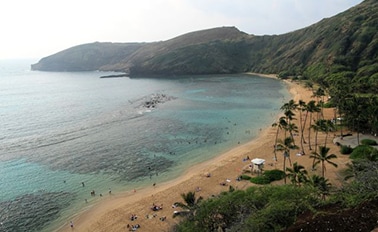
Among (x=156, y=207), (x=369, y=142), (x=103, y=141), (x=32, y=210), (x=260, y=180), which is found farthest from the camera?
(x=103, y=141)

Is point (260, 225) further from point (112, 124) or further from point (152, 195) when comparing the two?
point (112, 124)

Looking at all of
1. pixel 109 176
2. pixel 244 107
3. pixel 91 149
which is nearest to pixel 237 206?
pixel 109 176

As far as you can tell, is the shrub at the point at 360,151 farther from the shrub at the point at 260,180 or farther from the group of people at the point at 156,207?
the group of people at the point at 156,207

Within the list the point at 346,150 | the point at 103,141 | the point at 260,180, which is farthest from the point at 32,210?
the point at 346,150

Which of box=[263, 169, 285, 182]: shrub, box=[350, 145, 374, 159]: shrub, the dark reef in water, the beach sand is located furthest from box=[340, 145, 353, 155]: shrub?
the dark reef in water

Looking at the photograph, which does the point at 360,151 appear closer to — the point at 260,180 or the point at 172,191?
the point at 260,180

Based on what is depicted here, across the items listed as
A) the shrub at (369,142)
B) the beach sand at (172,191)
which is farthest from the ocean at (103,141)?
the shrub at (369,142)
